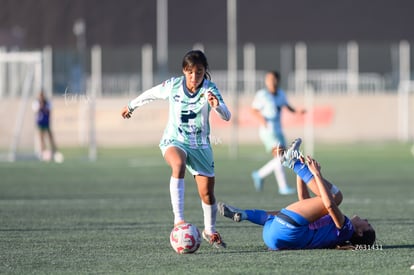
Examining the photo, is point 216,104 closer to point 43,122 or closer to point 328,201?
point 328,201

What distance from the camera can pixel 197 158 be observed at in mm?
10930

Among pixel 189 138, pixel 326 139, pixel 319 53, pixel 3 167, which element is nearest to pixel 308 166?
pixel 189 138

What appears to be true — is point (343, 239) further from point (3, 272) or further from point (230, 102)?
point (230, 102)

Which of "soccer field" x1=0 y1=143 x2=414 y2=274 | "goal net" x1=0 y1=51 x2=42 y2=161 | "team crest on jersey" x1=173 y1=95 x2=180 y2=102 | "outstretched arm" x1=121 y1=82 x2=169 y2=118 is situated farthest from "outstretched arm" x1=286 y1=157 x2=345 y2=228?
"goal net" x1=0 y1=51 x2=42 y2=161

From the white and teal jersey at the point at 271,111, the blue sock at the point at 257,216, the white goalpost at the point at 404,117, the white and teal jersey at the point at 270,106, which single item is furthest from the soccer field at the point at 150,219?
the white goalpost at the point at 404,117

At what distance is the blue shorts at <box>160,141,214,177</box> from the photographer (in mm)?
10922

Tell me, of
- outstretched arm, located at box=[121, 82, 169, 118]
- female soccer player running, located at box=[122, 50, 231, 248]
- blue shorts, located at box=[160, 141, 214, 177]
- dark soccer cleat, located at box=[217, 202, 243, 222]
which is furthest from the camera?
outstretched arm, located at box=[121, 82, 169, 118]

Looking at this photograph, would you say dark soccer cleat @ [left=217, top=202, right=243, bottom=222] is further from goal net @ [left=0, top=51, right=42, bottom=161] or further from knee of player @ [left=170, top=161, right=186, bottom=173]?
goal net @ [left=0, top=51, right=42, bottom=161]

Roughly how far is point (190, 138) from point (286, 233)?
1.59 m

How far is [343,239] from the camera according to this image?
400 inches

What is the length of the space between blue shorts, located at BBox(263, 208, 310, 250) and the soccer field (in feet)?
0.38

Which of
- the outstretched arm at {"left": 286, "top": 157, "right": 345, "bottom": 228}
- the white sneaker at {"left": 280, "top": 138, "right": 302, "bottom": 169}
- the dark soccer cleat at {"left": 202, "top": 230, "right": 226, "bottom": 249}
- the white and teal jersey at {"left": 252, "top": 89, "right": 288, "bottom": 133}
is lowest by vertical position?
the dark soccer cleat at {"left": 202, "top": 230, "right": 226, "bottom": 249}

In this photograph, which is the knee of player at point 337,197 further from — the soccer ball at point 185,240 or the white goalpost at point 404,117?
the white goalpost at point 404,117

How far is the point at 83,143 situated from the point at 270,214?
2891cm
